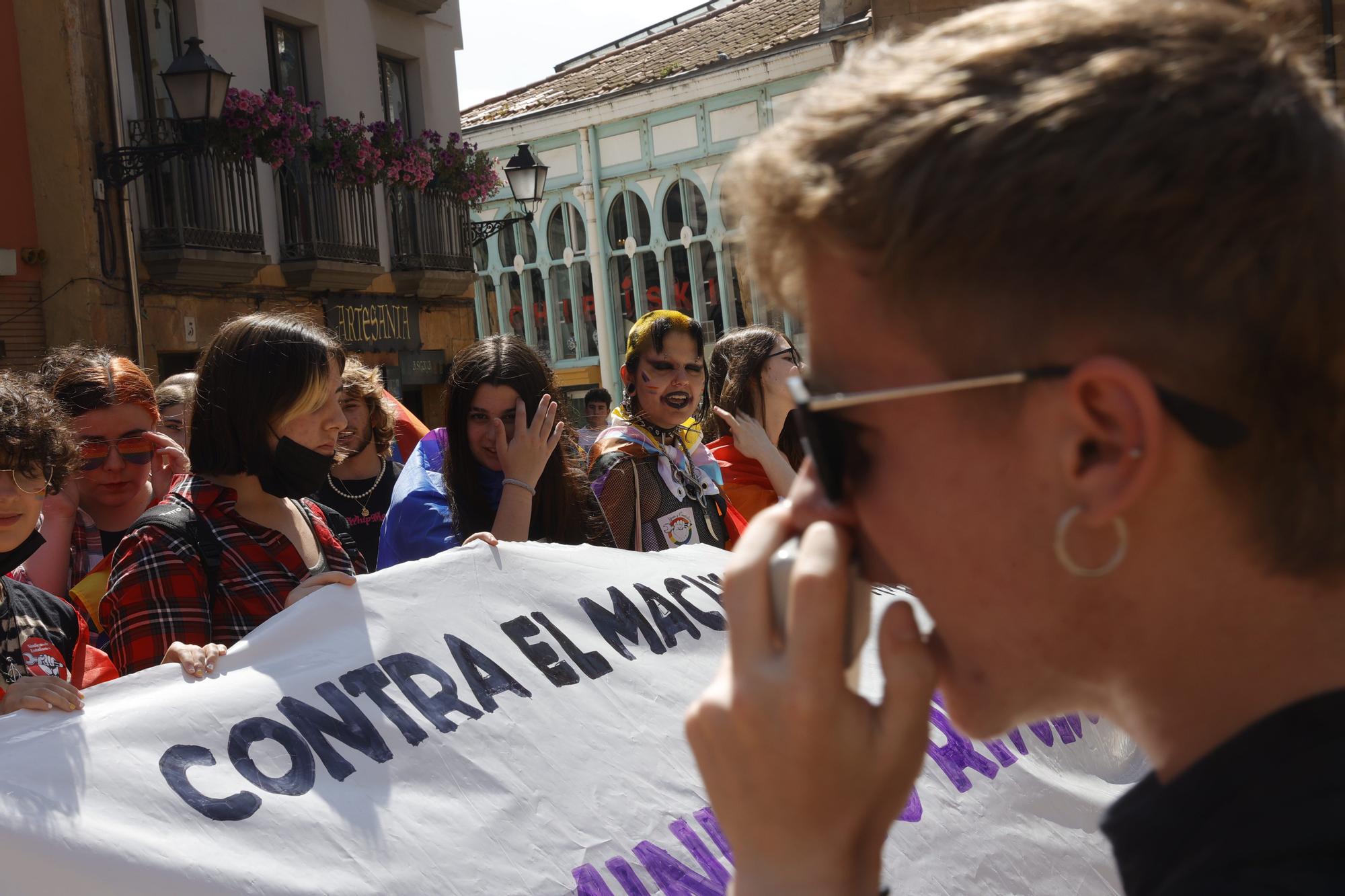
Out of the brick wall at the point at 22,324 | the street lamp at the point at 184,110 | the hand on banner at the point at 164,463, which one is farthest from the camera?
the brick wall at the point at 22,324

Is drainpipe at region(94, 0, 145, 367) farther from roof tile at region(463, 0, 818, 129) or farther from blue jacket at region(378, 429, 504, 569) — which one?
roof tile at region(463, 0, 818, 129)

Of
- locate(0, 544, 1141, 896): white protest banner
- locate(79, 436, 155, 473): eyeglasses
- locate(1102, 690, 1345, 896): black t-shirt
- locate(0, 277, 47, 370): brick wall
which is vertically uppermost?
locate(0, 277, 47, 370): brick wall

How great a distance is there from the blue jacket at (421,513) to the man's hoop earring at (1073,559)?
316 centimetres

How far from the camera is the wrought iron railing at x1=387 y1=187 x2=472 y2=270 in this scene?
1773cm

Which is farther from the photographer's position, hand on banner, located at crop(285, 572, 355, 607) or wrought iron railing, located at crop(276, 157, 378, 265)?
wrought iron railing, located at crop(276, 157, 378, 265)

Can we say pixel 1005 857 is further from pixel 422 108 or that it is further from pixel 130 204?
pixel 422 108

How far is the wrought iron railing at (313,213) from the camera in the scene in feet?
51.2

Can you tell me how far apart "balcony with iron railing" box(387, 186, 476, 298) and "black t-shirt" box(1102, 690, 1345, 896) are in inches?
682

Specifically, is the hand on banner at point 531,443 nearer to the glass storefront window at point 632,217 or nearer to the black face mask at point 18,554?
the black face mask at point 18,554

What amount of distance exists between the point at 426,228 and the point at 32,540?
15535mm

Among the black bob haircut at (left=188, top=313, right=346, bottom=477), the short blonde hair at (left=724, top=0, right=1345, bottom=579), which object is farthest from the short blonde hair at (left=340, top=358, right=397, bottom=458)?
the short blonde hair at (left=724, top=0, right=1345, bottom=579)

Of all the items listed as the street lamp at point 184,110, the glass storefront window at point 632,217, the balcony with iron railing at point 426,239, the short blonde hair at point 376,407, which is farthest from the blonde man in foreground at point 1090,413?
the glass storefront window at point 632,217

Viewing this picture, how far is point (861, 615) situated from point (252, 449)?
2.52 m

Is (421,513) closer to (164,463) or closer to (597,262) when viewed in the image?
(164,463)
